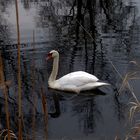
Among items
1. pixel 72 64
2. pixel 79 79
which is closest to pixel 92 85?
pixel 79 79

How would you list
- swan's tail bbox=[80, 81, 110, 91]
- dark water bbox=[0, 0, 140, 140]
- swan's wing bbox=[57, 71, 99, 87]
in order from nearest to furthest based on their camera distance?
dark water bbox=[0, 0, 140, 140] → swan's tail bbox=[80, 81, 110, 91] → swan's wing bbox=[57, 71, 99, 87]

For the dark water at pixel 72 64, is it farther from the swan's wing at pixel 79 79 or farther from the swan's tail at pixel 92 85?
the swan's wing at pixel 79 79

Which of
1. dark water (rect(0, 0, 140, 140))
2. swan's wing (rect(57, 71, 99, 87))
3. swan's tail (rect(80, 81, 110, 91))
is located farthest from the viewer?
swan's wing (rect(57, 71, 99, 87))

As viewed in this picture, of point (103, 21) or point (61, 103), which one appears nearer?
point (61, 103)

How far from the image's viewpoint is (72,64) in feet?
32.8

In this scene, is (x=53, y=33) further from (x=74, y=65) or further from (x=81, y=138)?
(x=81, y=138)

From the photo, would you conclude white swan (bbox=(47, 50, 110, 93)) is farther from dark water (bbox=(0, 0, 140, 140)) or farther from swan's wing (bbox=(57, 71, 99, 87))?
dark water (bbox=(0, 0, 140, 140))

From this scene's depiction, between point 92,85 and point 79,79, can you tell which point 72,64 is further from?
point 92,85

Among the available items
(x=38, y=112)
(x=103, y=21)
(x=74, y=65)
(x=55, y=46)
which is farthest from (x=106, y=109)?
(x=103, y=21)

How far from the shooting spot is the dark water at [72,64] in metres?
6.61

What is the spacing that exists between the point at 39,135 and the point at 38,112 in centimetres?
101

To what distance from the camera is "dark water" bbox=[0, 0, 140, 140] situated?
6605 millimetres

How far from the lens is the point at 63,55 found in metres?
10.8

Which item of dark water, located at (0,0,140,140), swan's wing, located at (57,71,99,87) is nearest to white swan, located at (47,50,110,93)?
swan's wing, located at (57,71,99,87)
